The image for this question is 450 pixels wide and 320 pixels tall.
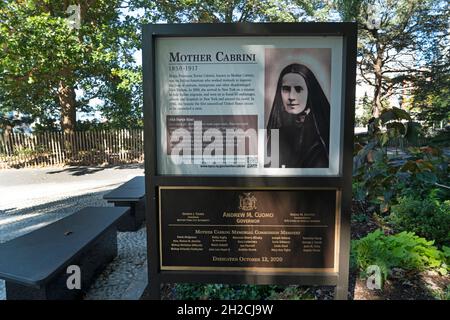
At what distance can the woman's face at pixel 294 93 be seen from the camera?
7.53ft

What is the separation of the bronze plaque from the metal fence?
13.6 meters

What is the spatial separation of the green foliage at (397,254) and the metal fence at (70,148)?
13556mm

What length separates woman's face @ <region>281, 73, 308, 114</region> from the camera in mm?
2295

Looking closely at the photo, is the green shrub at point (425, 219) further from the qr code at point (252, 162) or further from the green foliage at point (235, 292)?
the qr code at point (252, 162)

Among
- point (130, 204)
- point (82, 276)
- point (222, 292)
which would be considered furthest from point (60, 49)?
point (222, 292)

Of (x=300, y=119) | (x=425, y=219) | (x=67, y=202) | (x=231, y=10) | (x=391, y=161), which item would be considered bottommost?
(x=67, y=202)

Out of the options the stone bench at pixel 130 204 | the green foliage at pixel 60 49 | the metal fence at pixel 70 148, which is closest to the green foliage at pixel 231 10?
the green foliage at pixel 60 49

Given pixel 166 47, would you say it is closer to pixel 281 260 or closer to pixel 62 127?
pixel 281 260

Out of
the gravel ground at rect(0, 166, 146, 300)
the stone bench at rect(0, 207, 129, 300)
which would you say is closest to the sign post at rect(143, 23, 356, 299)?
the stone bench at rect(0, 207, 129, 300)

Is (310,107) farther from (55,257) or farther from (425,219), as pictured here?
(425,219)

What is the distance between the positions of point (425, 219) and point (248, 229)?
109 inches

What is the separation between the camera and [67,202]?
7.85m

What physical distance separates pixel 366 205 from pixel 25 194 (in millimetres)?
8499

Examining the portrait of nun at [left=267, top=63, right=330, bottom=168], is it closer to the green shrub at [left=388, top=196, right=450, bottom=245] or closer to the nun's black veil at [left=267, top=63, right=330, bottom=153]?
the nun's black veil at [left=267, top=63, right=330, bottom=153]
